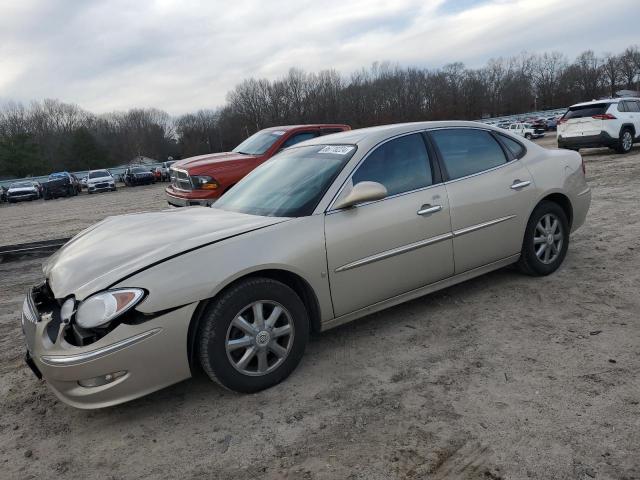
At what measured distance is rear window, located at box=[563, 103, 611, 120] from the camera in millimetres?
14508

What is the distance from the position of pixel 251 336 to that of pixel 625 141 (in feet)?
51.3

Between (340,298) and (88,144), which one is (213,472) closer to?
(340,298)

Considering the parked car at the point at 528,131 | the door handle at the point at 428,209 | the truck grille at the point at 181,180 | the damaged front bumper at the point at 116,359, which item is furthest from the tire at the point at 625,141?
the parked car at the point at 528,131

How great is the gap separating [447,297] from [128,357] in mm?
2817

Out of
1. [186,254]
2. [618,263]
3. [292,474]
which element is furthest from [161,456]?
[618,263]

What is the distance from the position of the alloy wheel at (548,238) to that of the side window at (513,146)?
2.04 feet

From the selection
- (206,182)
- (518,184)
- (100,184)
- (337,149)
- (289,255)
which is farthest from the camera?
(100,184)

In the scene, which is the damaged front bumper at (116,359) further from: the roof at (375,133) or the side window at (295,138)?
the side window at (295,138)

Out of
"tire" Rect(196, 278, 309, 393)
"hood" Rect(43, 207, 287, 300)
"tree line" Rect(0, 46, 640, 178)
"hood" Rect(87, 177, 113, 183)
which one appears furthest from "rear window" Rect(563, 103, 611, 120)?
"tree line" Rect(0, 46, 640, 178)

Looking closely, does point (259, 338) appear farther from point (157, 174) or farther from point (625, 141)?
point (157, 174)

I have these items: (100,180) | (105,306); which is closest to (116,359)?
(105,306)

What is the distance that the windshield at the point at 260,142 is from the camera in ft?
29.3

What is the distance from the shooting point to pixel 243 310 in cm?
298

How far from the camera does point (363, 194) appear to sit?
11.0ft
